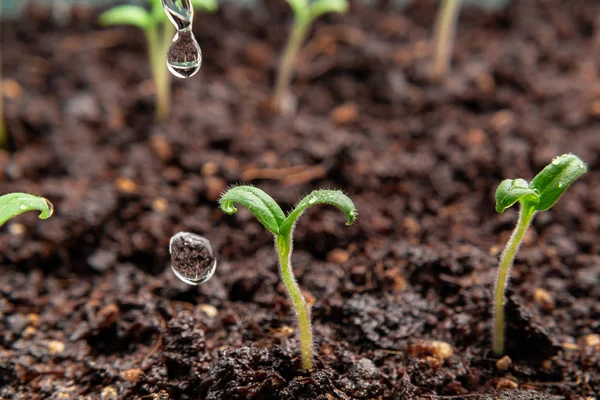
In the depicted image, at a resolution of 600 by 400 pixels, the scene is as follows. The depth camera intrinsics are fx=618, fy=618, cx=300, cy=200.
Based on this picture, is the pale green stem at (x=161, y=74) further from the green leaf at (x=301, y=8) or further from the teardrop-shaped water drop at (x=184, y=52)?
the teardrop-shaped water drop at (x=184, y=52)

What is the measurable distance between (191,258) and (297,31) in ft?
3.69

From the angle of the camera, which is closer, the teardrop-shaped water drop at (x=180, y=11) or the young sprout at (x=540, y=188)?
the young sprout at (x=540, y=188)

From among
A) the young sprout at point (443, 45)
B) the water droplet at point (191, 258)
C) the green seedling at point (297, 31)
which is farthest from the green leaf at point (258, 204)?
the young sprout at point (443, 45)

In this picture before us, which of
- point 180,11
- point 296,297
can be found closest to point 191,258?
point 296,297

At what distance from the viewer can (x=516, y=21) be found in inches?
105

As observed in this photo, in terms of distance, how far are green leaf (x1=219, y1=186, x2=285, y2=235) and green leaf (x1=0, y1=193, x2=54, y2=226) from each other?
0.30 m

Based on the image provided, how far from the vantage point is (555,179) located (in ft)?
3.36

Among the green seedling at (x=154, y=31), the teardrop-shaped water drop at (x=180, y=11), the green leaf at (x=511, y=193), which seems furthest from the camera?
the green seedling at (x=154, y=31)

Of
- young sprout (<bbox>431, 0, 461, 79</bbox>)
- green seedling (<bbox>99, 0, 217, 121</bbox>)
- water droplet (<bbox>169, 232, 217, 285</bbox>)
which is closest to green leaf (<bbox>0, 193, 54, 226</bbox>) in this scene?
water droplet (<bbox>169, 232, 217, 285</bbox>)

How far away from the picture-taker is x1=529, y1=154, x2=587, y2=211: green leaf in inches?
40.1

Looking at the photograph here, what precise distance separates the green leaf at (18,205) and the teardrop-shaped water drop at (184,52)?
0.39 m

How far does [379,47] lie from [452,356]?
5.02 ft

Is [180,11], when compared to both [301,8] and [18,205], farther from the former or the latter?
[301,8]

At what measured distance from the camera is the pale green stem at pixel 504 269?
1074 millimetres
